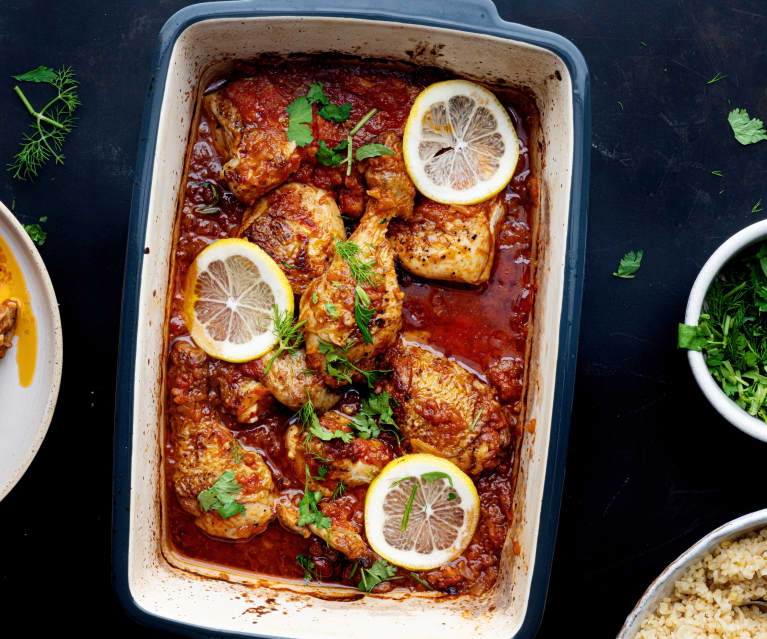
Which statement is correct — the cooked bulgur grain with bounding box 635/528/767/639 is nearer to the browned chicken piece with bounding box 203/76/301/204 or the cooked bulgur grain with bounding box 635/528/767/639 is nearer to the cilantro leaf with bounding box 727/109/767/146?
the cilantro leaf with bounding box 727/109/767/146

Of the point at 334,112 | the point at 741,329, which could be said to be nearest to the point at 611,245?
the point at 741,329

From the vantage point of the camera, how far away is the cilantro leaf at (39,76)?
3221 mm

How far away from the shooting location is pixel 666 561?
326cm

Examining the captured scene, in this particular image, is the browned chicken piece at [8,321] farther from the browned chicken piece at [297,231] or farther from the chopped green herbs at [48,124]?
the browned chicken piece at [297,231]

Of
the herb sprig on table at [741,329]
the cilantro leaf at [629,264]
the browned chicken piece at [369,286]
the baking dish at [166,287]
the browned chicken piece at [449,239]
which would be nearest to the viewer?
the baking dish at [166,287]

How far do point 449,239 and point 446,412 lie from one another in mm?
663

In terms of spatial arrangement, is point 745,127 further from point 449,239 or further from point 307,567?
point 307,567

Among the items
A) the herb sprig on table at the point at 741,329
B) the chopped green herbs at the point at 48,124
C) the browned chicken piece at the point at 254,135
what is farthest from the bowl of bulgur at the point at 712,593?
the chopped green herbs at the point at 48,124

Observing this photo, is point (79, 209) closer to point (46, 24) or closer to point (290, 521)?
point (46, 24)

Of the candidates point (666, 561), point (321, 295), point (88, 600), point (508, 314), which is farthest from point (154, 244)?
point (666, 561)

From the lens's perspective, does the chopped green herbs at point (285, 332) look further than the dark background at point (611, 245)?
No

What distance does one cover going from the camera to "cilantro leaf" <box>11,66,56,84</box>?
322cm

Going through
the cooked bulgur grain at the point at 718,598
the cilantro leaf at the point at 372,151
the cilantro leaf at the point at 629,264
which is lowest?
the cooked bulgur grain at the point at 718,598

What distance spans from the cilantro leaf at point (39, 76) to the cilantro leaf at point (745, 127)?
2.92 metres
